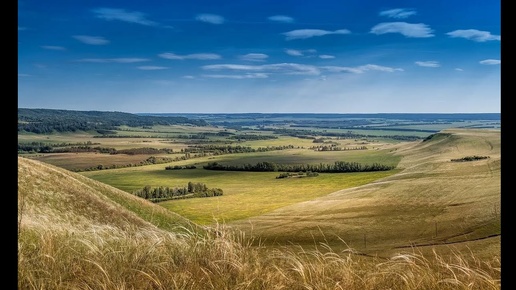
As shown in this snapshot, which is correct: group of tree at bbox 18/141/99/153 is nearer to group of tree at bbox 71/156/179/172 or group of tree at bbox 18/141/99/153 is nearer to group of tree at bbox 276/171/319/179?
group of tree at bbox 71/156/179/172

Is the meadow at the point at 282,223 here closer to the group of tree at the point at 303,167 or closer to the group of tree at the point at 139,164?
the group of tree at the point at 139,164

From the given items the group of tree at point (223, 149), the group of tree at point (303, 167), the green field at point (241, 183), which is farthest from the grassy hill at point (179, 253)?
the group of tree at point (223, 149)

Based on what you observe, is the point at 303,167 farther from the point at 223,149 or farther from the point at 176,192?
the point at 223,149

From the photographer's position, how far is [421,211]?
66.5m

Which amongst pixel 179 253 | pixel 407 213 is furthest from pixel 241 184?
pixel 179 253

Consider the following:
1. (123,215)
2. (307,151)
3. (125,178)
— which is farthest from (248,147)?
(123,215)

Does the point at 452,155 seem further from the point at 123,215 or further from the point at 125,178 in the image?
the point at 123,215

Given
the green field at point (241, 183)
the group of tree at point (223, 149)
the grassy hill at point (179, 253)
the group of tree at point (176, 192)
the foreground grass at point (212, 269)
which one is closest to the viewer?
the foreground grass at point (212, 269)

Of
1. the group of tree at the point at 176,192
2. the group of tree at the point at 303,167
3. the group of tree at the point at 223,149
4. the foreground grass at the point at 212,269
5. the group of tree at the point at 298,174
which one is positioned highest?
the foreground grass at the point at 212,269

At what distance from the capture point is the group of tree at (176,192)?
311 ft

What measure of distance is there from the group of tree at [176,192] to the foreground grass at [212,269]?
8758 cm

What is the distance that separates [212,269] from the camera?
6.01 meters

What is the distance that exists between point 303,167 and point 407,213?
75.6m

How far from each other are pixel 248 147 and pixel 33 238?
18520 centimetres
